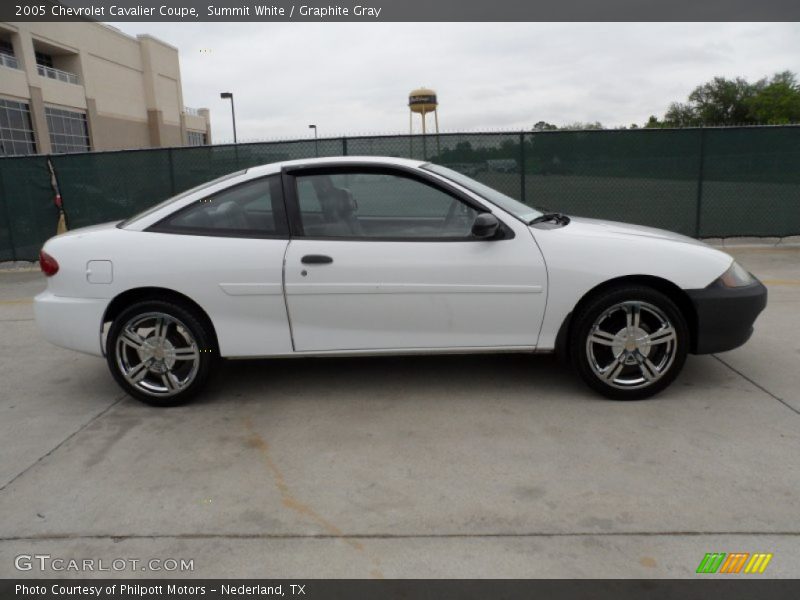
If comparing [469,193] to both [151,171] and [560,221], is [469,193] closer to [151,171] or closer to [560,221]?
[560,221]

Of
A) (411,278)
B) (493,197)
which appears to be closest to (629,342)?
(493,197)

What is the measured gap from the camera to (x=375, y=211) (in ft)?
14.4

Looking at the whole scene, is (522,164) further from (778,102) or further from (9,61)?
(778,102)

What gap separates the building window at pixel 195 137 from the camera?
214ft

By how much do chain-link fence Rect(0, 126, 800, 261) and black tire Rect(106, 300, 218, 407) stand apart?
6.10 metres

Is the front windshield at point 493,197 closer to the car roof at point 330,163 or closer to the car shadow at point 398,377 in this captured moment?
the car roof at point 330,163

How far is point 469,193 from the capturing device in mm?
4176

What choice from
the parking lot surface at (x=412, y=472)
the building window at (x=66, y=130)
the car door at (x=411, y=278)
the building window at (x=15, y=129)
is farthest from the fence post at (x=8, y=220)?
the building window at (x=66, y=130)

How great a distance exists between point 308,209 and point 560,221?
5.68 ft

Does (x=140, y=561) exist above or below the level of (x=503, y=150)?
below

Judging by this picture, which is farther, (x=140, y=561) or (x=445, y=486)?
(x=445, y=486)

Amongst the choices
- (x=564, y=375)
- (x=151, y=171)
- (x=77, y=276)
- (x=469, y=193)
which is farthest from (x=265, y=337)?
(x=151, y=171)

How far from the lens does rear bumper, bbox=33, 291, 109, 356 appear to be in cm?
423
